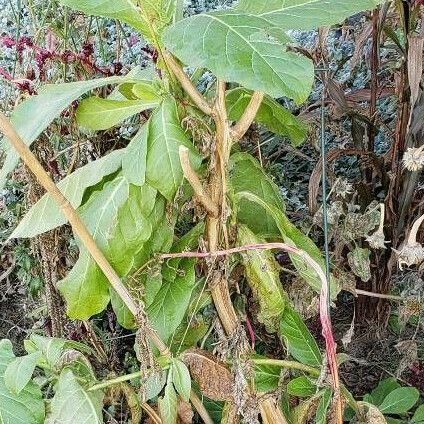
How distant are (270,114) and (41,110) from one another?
0.35m

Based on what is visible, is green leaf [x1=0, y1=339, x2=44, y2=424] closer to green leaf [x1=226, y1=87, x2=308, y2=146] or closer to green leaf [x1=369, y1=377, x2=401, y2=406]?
green leaf [x1=226, y1=87, x2=308, y2=146]

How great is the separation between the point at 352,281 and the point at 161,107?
1.52 feet

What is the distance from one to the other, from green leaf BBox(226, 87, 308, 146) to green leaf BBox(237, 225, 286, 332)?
0.18 metres

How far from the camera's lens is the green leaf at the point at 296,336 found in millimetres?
1036

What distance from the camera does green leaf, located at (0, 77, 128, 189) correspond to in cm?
86

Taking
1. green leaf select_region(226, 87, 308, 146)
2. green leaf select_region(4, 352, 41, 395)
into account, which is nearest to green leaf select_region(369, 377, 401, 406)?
green leaf select_region(226, 87, 308, 146)

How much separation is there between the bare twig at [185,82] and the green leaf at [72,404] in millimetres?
418

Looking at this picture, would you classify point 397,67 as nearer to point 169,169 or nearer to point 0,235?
point 169,169

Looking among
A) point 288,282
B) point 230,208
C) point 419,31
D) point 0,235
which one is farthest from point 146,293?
point 0,235

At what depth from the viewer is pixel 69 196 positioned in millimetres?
993

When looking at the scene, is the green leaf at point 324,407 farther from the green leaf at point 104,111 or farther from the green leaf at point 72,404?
the green leaf at point 104,111

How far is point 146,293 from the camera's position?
3.34ft

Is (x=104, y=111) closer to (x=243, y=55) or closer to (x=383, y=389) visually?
(x=243, y=55)

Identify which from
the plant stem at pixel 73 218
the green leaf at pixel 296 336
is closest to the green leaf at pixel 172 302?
the plant stem at pixel 73 218
